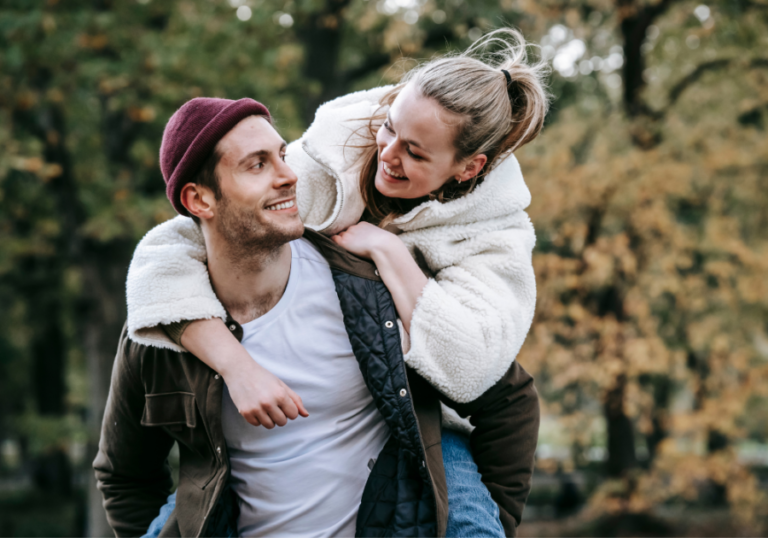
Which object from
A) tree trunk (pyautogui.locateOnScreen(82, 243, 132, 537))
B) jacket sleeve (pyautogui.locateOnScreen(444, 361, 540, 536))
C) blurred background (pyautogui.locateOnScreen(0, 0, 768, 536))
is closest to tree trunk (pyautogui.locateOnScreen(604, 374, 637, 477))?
blurred background (pyautogui.locateOnScreen(0, 0, 768, 536))

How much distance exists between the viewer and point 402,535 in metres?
2.07

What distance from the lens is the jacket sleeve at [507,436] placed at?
87.0 inches

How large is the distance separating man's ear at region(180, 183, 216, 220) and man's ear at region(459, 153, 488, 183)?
824mm

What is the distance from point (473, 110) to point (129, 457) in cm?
164

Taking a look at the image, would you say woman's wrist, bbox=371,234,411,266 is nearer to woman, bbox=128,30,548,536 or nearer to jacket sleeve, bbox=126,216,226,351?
woman, bbox=128,30,548,536

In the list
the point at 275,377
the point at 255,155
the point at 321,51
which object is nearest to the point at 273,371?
the point at 275,377

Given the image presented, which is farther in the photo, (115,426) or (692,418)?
(692,418)

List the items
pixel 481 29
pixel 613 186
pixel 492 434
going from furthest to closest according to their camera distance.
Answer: pixel 481 29 < pixel 613 186 < pixel 492 434

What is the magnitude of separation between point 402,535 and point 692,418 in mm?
7692

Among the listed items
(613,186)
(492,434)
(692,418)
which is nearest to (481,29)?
(613,186)

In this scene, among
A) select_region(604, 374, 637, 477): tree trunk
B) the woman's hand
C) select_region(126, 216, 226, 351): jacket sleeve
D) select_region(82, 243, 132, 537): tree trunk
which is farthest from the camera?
select_region(604, 374, 637, 477): tree trunk

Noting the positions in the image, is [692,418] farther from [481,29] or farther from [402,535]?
[402,535]

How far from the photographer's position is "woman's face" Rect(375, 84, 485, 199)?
7.47 ft

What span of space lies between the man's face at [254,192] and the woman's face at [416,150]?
12.5 inches
